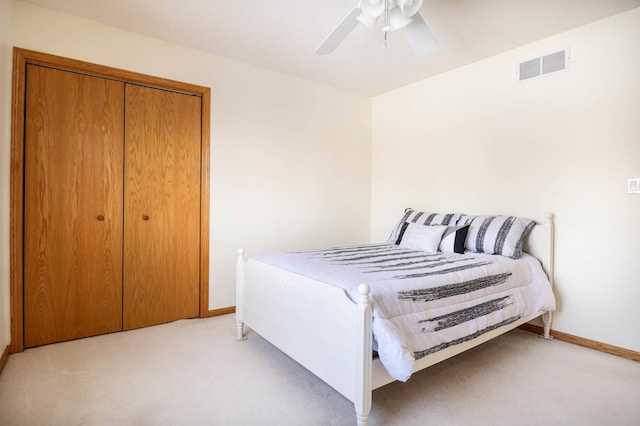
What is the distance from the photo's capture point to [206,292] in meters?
3.08

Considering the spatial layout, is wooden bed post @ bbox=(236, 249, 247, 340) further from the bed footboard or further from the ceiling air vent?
the ceiling air vent

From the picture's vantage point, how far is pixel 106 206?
265 centimetres

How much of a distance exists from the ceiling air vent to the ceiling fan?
1221 millimetres

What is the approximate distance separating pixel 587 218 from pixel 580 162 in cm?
43

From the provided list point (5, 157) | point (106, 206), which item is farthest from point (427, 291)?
point (5, 157)

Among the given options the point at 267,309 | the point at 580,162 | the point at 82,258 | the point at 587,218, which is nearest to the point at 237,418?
the point at 267,309

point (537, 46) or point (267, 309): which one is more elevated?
point (537, 46)

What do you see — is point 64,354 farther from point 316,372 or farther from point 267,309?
point 316,372

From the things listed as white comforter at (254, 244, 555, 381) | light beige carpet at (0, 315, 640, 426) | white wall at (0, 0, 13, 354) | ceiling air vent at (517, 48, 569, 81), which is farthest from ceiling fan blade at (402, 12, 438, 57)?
white wall at (0, 0, 13, 354)

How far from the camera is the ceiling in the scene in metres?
2.29

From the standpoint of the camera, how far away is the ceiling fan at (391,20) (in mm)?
1820

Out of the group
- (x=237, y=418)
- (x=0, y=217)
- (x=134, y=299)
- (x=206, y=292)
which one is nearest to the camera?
(x=237, y=418)

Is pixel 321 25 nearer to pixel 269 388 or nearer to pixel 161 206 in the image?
pixel 161 206

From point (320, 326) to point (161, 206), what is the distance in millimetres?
1875
